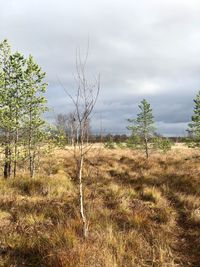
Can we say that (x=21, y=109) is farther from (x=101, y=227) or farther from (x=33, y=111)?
(x=101, y=227)

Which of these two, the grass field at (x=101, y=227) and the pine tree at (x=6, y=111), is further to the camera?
the pine tree at (x=6, y=111)

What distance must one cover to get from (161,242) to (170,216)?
1746 millimetres

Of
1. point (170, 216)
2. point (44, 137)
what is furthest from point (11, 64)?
point (170, 216)

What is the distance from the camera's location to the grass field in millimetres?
4615

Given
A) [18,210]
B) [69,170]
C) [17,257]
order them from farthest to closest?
1. [69,170]
2. [18,210]
3. [17,257]

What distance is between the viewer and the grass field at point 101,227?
4.62m

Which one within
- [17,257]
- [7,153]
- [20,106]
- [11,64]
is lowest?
[17,257]

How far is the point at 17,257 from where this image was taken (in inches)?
188

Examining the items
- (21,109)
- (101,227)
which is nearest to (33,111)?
(21,109)

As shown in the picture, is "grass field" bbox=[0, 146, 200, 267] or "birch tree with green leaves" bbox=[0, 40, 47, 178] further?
"birch tree with green leaves" bbox=[0, 40, 47, 178]

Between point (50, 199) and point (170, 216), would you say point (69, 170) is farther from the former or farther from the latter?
point (170, 216)

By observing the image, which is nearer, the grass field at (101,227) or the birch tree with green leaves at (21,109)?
the grass field at (101,227)

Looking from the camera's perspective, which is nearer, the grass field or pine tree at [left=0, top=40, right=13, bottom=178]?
the grass field

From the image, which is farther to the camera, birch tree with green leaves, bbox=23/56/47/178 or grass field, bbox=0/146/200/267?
birch tree with green leaves, bbox=23/56/47/178
